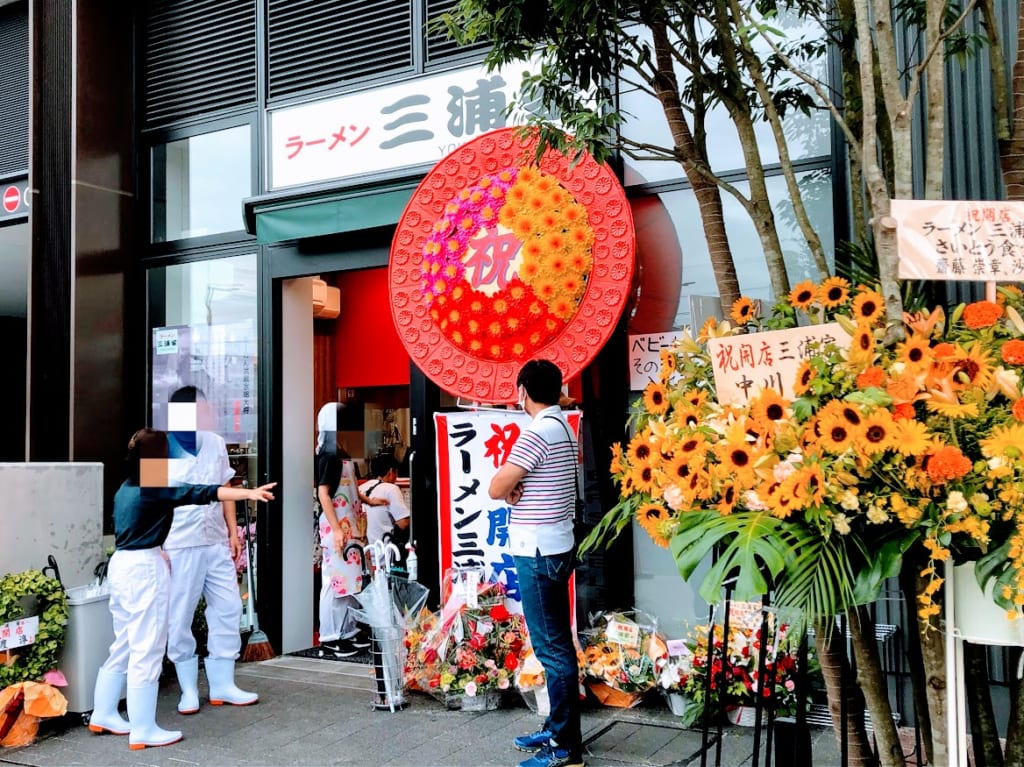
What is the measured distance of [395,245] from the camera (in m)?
5.81

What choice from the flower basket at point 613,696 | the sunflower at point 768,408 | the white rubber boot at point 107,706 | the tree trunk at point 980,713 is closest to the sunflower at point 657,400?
the sunflower at point 768,408

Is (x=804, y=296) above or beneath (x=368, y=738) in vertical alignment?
above

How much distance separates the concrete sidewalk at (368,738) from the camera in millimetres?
4742

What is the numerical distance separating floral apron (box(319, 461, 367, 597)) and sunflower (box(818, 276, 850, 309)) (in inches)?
194

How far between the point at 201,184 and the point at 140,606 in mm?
4083

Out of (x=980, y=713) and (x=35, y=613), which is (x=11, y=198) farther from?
(x=980, y=713)

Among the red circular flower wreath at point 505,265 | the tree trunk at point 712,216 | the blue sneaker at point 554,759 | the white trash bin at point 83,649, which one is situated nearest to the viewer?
the tree trunk at point 712,216

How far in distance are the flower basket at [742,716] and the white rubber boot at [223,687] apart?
2.98m

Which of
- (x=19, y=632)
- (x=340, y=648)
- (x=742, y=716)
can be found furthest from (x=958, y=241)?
(x=340, y=648)

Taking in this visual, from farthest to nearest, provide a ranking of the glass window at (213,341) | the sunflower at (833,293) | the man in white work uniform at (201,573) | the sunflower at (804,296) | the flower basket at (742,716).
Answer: the glass window at (213,341), the man in white work uniform at (201,573), the flower basket at (742,716), the sunflower at (804,296), the sunflower at (833,293)

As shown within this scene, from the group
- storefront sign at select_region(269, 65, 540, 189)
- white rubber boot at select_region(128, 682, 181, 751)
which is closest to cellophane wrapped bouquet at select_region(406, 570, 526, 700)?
white rubber boot at select_region(128, 682, 181, 751)

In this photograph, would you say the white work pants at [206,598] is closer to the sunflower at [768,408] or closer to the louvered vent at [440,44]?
the louvered vent at [440,44]

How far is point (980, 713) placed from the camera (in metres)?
2.75

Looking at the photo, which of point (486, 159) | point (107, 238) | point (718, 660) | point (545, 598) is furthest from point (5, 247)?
point (718, 660)
